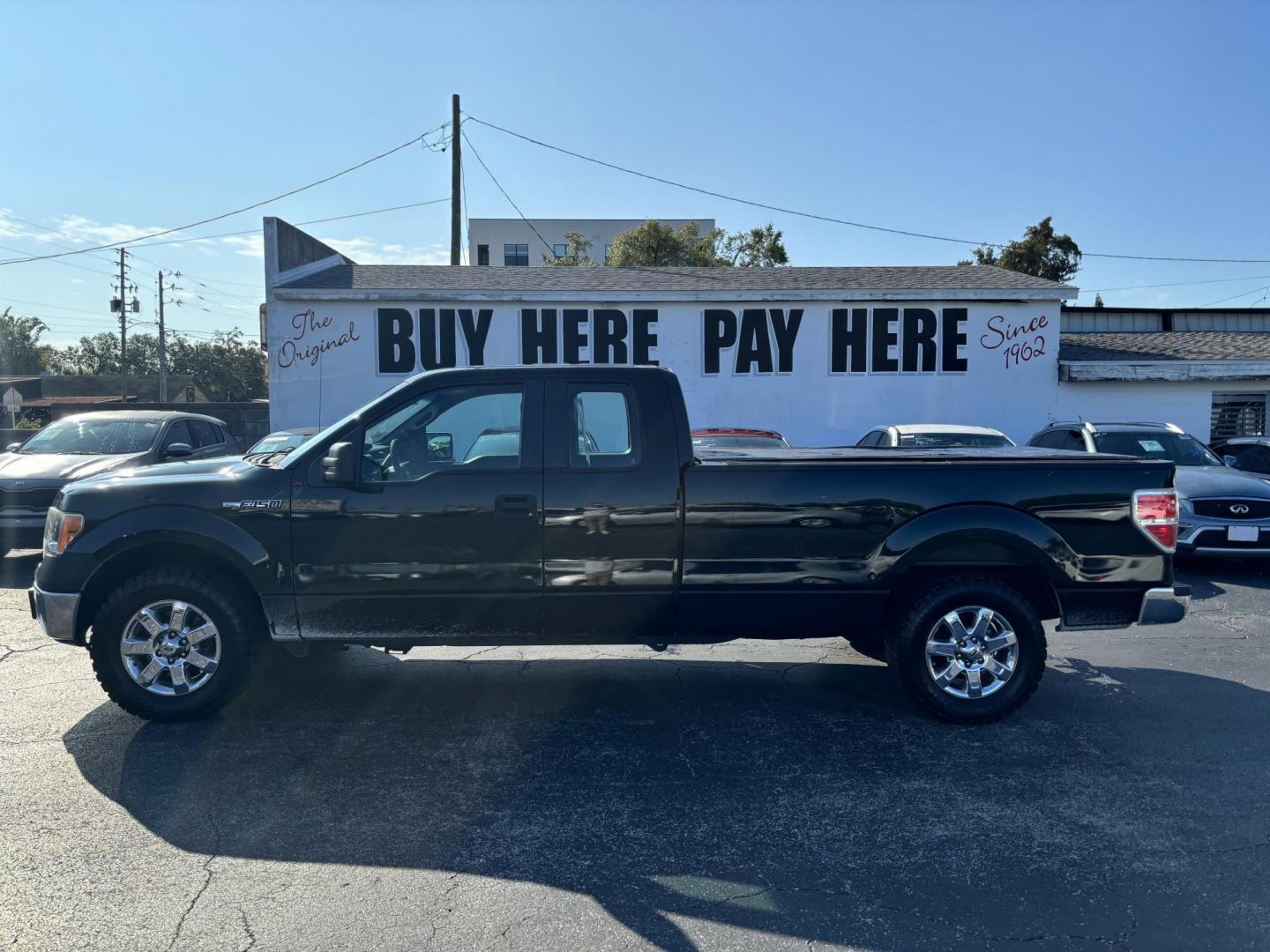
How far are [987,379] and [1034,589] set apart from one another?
1341cm

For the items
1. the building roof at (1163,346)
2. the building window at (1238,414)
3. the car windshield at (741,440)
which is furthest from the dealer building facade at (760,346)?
the car windshield at (741,440)

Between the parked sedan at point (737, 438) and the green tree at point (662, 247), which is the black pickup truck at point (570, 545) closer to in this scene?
the parked sedan at point (737, 438)

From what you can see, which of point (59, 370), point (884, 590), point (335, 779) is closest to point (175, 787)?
point (335, 779)

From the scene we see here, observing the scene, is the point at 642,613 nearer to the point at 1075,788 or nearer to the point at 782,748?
the point at 782,748

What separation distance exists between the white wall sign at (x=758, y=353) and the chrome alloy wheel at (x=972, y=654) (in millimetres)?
12324

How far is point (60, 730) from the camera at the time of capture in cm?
495

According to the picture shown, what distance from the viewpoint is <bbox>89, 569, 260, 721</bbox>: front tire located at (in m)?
4.91

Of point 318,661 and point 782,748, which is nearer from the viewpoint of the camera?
point 782,748

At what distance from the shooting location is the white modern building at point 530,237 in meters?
64.2

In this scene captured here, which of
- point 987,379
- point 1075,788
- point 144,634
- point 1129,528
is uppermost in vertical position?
point 987,379

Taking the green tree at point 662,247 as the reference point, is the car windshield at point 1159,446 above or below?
below

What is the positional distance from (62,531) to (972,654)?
512cm

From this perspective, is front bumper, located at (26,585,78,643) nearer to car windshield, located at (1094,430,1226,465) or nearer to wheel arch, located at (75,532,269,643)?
wheel arch, located at (75,532,269,643)

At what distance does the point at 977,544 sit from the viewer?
5.10 m
